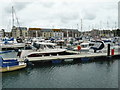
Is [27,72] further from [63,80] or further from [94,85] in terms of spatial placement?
[94,85]

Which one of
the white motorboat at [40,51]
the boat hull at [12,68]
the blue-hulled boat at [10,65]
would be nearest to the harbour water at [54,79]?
the boat hull at [12,68]

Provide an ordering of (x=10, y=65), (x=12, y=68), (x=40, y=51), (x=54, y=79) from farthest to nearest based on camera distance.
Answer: (x=40, y=51) → (x=12, y=68) → (x=10, y=65) → (x=54, y=79)

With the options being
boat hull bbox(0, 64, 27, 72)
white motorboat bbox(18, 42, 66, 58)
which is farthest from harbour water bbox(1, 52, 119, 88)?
white motorboat bbox(18, 42, 66, 58)

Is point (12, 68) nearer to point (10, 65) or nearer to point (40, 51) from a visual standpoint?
point (10, 65)

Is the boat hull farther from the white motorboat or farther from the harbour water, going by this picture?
the white motorboat

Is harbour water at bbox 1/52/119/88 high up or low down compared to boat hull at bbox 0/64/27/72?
down

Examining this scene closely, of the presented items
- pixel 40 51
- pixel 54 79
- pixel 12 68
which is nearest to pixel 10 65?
pixel 12 68

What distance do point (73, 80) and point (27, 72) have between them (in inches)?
318

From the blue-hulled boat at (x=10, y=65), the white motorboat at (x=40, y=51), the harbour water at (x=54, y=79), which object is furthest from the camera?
the white motorboat at (x=40, y=51)

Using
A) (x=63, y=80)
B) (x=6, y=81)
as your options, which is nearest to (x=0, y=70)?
(x=6, y=81)

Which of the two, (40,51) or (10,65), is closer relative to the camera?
(10,65)

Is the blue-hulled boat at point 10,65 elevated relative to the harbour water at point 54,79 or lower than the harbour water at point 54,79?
elevated

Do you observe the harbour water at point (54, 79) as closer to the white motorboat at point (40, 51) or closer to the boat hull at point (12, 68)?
the boat hull at point (12, 68)

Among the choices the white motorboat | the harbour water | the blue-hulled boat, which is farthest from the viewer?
the white motorboat
